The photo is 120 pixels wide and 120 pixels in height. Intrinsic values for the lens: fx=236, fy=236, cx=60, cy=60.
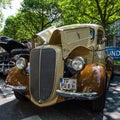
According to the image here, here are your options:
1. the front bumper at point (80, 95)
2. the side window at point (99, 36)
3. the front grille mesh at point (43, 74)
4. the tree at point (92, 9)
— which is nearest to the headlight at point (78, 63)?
the front grille mesh at point (43, 74)

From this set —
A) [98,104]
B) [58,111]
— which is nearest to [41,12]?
[58,111]

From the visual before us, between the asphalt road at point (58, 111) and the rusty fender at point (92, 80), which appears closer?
the rusty fender at point (92, 80)

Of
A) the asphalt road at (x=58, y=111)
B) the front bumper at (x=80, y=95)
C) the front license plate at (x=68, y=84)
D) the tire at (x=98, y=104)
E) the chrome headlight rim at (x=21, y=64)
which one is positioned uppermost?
the chrome headlight rim at (x=21, y=64)

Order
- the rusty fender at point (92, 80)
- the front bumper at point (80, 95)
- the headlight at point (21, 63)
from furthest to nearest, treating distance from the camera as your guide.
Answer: the headlight at point (21, 63) < the rusty fender at point (92, 80) < the front bumper at point (80, 95)

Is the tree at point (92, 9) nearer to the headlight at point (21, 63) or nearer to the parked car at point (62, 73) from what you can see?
the parked car at point (62, 73)

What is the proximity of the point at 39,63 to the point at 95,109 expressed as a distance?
142 centimetres

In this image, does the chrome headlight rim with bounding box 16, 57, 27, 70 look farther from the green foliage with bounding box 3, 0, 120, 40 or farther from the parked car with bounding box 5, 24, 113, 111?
the green foliage with bounding box 3, 0, 120, 40

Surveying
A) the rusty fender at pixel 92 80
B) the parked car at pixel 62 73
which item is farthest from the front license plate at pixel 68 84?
the rusty fender at pixel 92 80

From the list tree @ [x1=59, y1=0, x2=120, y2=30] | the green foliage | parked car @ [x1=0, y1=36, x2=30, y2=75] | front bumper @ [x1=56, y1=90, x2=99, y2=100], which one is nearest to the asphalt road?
front bumper @ [x1=56, y1=90, x2=99, y2=100]

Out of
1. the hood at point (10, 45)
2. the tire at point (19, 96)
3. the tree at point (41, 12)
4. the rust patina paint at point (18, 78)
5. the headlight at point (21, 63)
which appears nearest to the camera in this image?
the rust patina paint at point (18, 78)

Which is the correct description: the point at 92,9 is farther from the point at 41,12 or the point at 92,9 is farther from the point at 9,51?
the point at 41,12

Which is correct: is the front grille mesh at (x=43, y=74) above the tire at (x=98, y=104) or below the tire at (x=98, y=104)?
above

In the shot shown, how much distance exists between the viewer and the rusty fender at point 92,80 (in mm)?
4248

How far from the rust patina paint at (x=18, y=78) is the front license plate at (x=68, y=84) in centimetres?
92
